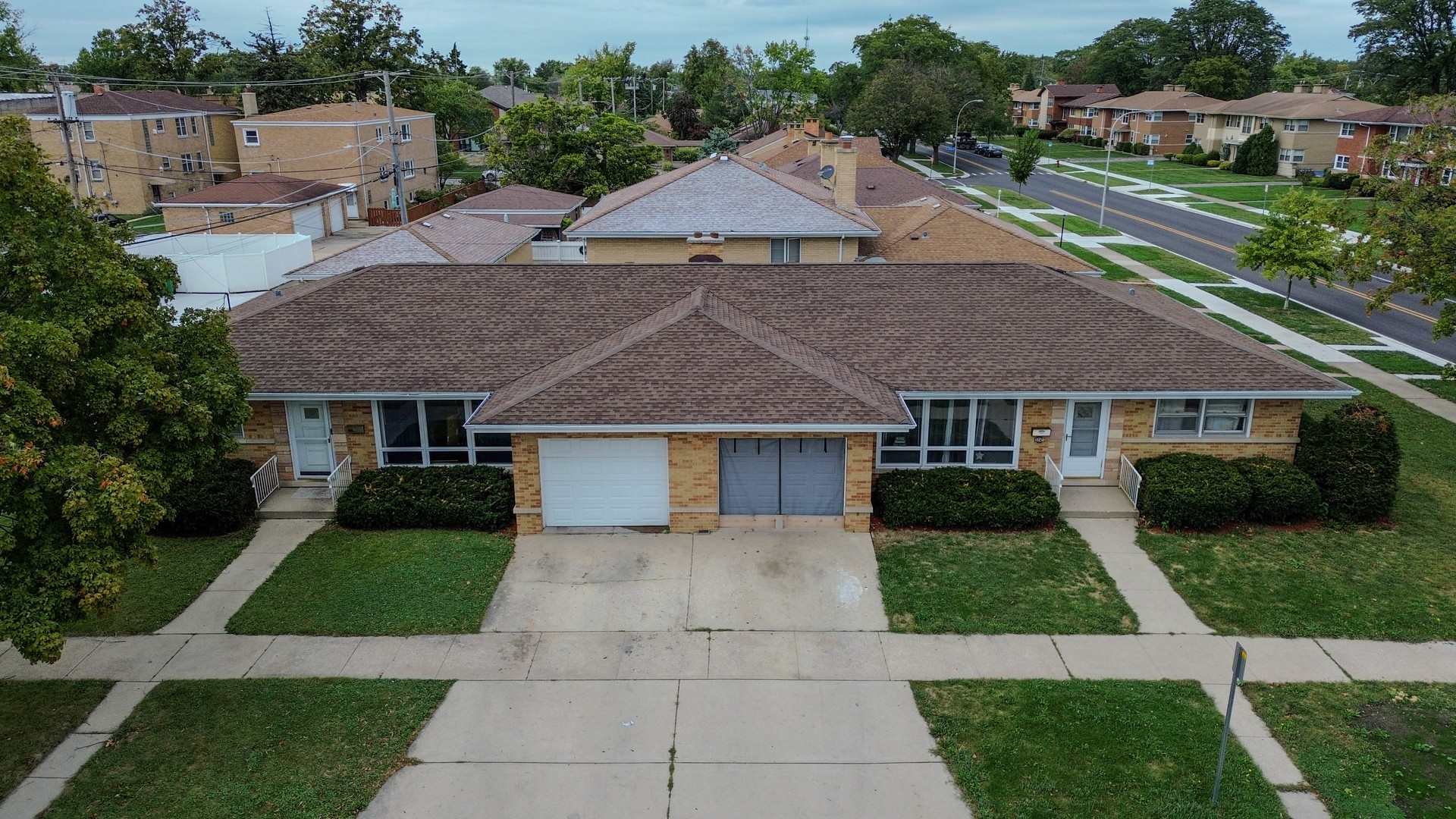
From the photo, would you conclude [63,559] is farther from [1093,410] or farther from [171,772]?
[1093,410]

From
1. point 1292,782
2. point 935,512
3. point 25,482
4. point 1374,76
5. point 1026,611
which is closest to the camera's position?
point 25,482

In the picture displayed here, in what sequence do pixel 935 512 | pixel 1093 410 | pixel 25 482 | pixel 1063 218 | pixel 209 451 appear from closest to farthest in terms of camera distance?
pixel 25 482
pixel 209 451
pixel 935 512
pixel 1093 410
pixel 1063 218

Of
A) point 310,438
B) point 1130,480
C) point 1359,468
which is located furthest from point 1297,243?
point 310,438

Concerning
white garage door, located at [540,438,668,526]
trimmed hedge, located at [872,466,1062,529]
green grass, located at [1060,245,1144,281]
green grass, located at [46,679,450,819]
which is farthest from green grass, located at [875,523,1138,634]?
green grass, located at [1060,245,1144,281]

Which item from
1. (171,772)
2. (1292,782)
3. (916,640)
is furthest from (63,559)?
(1292,782)

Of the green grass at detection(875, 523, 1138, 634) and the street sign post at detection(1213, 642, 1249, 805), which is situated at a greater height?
the street sign post at detection(1213, 642, 1249, 805)

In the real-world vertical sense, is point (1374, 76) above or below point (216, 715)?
above

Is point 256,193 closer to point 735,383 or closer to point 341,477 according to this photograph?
point 341,477

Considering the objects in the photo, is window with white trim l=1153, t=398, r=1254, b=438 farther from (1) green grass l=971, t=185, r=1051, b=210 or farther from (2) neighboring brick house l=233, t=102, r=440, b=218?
(2) neighboring brick house l=233, t=102, r=440, b=218
